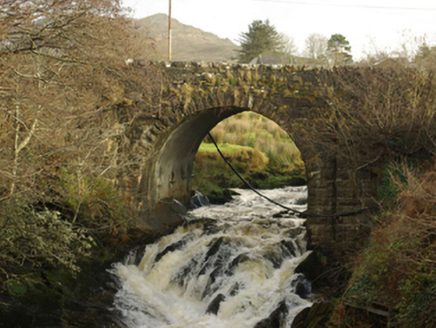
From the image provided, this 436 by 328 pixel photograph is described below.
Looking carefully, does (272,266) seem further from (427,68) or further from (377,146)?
(427,68)

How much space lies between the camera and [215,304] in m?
10.3

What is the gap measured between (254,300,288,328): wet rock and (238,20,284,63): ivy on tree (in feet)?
109

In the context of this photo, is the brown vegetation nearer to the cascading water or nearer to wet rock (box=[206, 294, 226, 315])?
the cascading water

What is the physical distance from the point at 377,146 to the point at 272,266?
332 centimetres

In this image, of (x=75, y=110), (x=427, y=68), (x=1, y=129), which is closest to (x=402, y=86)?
(x=427, y=68)

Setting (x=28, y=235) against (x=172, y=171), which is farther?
(x=172, y=171)

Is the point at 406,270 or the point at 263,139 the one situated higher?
the point at 263,139

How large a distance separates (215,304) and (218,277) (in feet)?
3.01

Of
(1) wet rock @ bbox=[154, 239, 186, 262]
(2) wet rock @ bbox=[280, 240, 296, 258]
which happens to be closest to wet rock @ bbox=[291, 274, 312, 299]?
(2) wet rock @ bbox=[280, 240, 296, 258]

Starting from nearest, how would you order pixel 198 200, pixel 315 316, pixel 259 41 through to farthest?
pixel 315 316, pixel 198 200, pixel 259 41

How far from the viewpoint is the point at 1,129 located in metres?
10.1

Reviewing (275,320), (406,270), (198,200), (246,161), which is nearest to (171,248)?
(275,320)

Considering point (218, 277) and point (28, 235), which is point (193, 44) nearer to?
point (218, 277)

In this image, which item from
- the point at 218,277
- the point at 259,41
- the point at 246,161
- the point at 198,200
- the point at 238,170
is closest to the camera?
the point at 218,277
